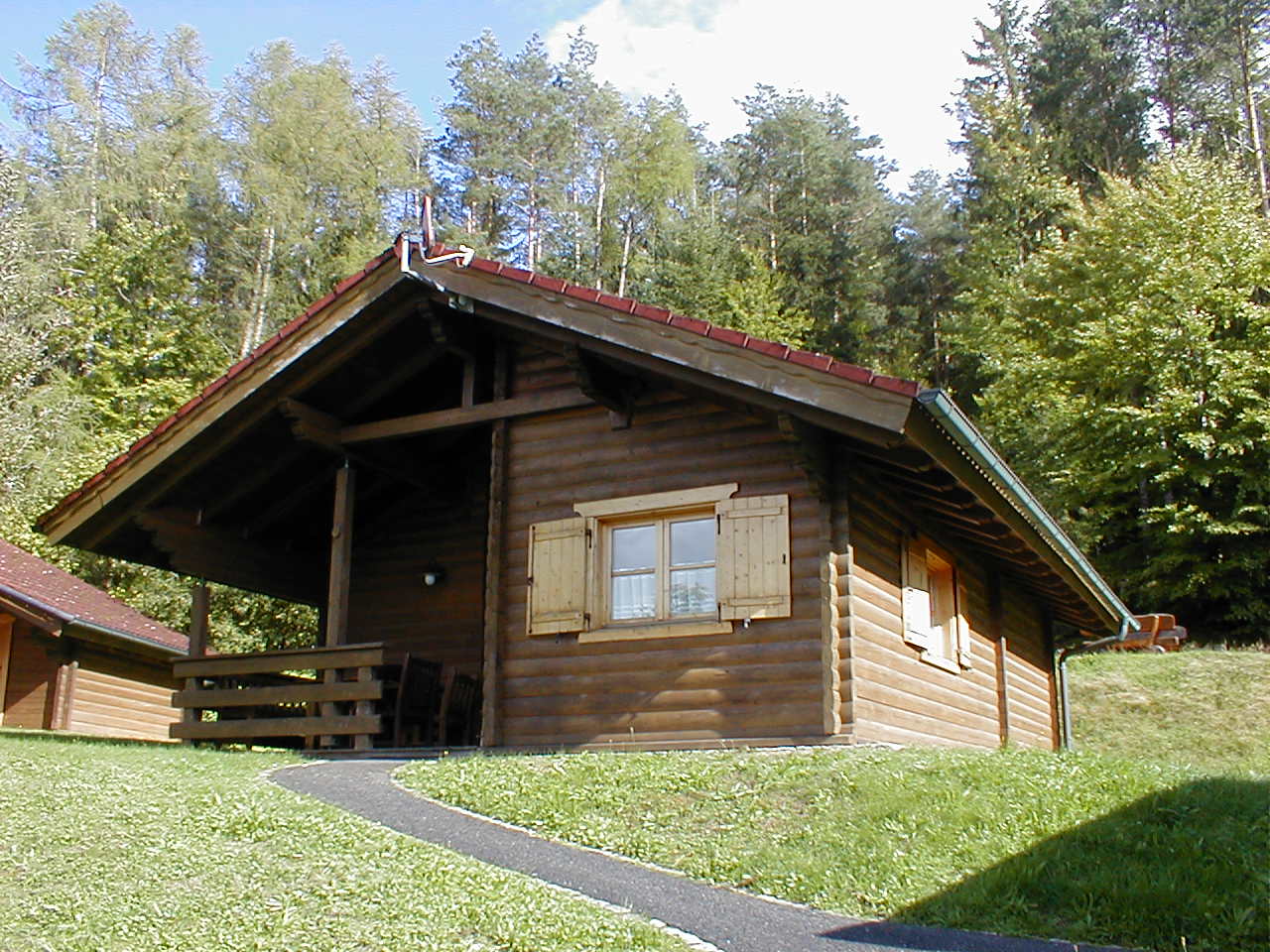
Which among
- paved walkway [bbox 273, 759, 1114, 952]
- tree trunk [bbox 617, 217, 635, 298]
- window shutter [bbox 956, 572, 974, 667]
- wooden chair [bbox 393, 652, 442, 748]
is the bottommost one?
paved walkway [bbox 273, 759, 1114, 952]

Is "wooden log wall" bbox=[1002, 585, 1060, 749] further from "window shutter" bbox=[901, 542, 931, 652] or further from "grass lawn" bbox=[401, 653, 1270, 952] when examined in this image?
"grass lawn" bbox=[401, 653, 1270, 952]

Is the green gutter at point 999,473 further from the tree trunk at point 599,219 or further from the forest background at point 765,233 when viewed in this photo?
the tree trunk at point 599,219

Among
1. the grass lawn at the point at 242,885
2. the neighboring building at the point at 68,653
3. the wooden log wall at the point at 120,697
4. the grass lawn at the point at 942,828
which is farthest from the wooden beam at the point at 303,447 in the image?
the wooden log wall at the point at 120,697

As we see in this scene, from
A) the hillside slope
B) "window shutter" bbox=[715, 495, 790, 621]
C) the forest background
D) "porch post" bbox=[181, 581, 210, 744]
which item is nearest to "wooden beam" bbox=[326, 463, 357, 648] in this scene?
"porch post" bbox=[181, 581, 210, 744]

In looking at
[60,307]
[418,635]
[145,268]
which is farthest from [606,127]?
[418,635]

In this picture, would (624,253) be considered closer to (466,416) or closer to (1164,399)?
(1164,399)

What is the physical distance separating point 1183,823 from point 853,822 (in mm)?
1978

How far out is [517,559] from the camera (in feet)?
44.0

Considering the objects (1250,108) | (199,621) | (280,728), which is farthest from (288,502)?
(1250,108)

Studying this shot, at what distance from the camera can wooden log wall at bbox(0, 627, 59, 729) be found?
2230 cm

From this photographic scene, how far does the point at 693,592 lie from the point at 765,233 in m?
38.2

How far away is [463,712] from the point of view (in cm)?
1488

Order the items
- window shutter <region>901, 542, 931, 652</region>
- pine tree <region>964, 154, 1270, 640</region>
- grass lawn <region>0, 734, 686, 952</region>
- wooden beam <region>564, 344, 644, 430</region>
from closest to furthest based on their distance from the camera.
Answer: grass lawn <region>0, 734, 686, 952</region>
wooden beam <region>564, 344, 644, 430</region>
window shutter <region>901, 542, 931, 652</region>
pine tree <region>964, 154, 1270, 640</region>

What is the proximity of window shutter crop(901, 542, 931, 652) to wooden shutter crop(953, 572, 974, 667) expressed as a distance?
831 mm
